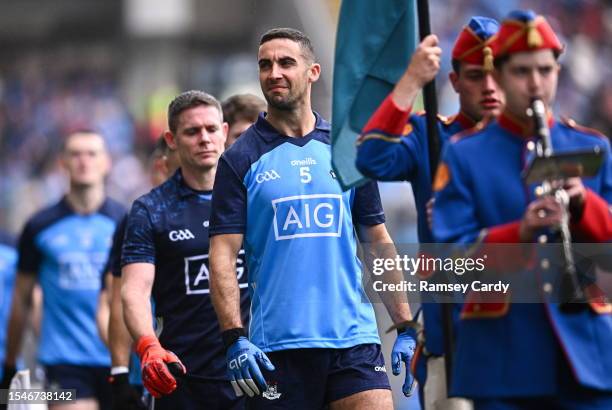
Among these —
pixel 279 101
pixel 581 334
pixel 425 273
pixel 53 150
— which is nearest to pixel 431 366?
pixel 425 273

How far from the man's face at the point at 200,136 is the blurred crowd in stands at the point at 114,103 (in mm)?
6794

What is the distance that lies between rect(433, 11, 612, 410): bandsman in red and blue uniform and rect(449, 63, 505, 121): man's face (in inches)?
31.5

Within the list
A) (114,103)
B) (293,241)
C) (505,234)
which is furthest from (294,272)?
(114,103)

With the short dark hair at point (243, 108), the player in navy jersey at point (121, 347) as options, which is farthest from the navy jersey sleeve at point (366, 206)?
the player in navy jersey at point (121, 347)

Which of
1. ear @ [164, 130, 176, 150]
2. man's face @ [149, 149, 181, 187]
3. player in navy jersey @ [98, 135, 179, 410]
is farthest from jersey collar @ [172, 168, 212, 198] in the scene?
player in navy jersey @ [98, 135, 179, 410]

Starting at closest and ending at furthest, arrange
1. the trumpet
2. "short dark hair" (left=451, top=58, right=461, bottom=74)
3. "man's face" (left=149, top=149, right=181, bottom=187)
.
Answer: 1. the trumpet
2. "short dark hair" (left=451, top=58, right=461, bottom=74)
3. "man's face" (left=149, top=149, right=181, bottom=187)

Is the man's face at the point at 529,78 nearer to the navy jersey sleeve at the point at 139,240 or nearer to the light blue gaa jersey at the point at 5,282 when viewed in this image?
the navy jersey sleeve at the point at 139,240

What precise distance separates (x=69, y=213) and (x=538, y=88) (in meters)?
7.75

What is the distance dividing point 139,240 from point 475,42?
3.13 m

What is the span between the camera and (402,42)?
289 inches

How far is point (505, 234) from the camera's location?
5.98 m

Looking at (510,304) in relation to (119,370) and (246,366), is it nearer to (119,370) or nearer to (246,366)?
(246,366)

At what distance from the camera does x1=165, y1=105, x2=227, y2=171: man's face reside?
9.64 m

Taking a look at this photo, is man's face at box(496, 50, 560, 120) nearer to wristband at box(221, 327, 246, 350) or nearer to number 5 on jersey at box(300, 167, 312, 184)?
number 5 on jersey at box(300, 167, 312, 184)
